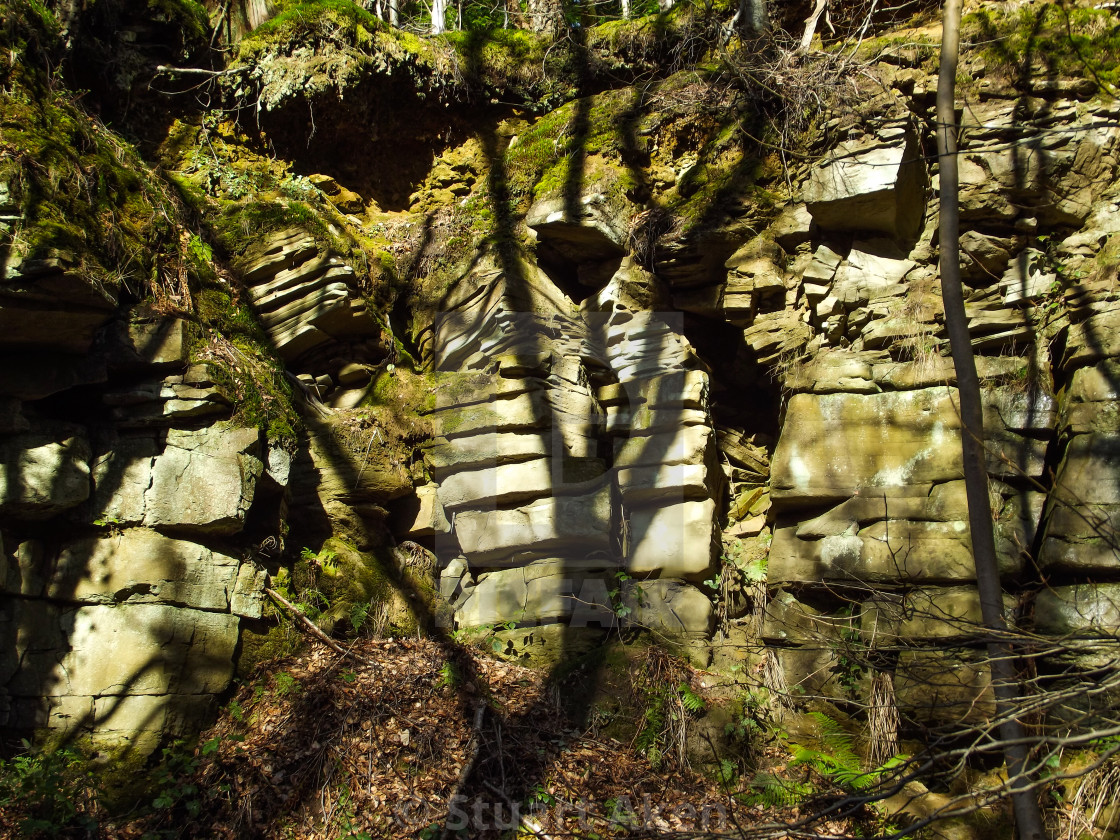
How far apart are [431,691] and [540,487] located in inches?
76.6

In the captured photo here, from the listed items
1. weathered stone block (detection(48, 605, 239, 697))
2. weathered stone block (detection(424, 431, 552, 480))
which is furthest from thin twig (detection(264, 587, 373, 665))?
weathered stone block (detection(424, 431, 552, 480))

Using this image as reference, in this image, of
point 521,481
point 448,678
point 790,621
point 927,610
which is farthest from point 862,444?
point 448,678

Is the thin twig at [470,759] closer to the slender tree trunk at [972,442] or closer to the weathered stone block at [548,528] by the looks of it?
the weathered stone block at [548,528]

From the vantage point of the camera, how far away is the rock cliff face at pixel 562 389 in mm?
5223

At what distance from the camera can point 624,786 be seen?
204 inches

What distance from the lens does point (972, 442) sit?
469 centimetres

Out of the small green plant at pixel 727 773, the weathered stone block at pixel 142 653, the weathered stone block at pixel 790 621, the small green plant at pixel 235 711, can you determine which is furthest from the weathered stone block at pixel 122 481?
the weathered stone block at pixel 790 621

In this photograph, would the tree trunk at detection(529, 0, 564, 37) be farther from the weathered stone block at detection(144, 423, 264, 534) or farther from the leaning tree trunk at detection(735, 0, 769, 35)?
the weathered stone block at detection(144, 423, 264, 534)

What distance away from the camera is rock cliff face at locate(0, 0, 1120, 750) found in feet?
17.1

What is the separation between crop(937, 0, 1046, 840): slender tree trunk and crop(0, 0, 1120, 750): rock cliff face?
1.57 feet

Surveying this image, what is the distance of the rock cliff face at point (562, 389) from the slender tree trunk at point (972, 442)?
48 cm

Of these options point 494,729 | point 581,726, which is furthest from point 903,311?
point 494,729

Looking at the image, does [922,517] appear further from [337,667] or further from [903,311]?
[337,667]

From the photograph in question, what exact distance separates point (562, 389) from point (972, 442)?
11.7 feet
